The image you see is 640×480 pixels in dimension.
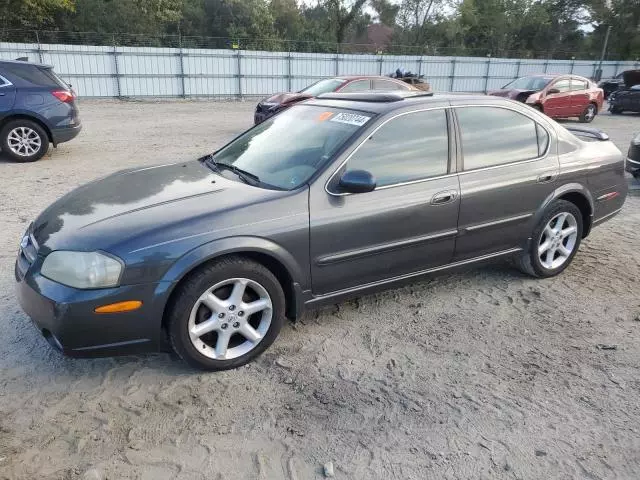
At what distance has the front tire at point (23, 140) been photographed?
8.45 m

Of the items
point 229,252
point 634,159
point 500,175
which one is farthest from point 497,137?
point 634,159

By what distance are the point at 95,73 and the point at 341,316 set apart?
67.2ft

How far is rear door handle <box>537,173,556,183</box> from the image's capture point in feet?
13.5

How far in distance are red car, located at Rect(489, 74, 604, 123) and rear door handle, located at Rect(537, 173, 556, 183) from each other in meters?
11.6

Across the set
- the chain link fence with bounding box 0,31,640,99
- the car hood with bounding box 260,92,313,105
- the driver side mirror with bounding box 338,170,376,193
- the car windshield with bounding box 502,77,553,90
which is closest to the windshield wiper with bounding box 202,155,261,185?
the driver side mirror with bounding box 338,170,376,193

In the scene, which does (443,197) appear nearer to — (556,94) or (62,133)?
(62,133)

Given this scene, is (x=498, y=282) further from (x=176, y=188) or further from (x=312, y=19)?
(x=312, y=19)

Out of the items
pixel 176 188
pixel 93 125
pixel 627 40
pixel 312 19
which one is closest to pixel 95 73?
pixel 93 125

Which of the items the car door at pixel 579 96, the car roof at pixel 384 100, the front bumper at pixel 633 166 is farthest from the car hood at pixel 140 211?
the car door at pixel 579 96

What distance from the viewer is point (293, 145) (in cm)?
372

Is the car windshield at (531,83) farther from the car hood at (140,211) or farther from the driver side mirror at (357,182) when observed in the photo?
the car hood at (140,211)

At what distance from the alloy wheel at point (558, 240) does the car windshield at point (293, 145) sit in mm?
1956

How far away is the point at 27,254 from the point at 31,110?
21.2ft

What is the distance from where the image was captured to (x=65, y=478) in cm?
231
